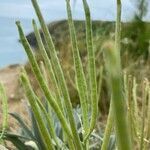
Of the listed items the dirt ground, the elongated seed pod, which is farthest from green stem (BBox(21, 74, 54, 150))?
the dirt ground

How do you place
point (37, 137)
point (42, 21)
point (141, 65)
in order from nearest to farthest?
point (42, 21), point (37, 137), point (141, 65)

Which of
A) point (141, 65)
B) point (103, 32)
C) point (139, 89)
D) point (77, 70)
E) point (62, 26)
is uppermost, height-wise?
point (62, 26)

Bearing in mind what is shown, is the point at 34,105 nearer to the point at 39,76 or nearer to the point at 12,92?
the point at 39,76

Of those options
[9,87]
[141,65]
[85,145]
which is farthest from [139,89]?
[85,145]

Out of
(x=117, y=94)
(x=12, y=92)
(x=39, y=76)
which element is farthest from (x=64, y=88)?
(x=12, y=92)

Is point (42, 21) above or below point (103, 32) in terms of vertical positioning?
below

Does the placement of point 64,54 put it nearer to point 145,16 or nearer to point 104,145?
point 145,16

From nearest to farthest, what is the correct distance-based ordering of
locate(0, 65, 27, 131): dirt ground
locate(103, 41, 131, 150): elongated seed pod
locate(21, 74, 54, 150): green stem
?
locate(103, 41, 131, 150): elongated seed pod
locate(21, 74, 54, 150): green stem
locate(0, 65, 27, 131): dirt ground

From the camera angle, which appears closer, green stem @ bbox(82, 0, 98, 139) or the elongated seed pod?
the elongated seed pod

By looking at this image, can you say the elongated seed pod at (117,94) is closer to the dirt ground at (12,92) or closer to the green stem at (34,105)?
the green stem at (34,105)

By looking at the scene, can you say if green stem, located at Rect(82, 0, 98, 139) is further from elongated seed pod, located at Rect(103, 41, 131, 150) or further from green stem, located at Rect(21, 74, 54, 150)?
elongated seed pod, located at Rect(103, 41, 131, 150)

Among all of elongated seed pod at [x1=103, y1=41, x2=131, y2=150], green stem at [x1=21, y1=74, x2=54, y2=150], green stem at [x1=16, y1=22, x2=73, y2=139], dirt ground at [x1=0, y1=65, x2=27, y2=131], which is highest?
dirt ground at [x1=0, y1=65, x2=27, y2=131]
